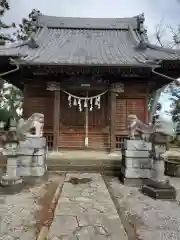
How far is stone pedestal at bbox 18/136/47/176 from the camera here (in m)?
6.69

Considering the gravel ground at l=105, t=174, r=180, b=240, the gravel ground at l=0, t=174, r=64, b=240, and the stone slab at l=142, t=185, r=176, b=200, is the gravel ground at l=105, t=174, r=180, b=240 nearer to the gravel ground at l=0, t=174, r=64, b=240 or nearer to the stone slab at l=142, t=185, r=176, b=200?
the stone slab at l=142, t=185, r=176, b=200

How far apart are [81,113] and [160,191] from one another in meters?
5.96

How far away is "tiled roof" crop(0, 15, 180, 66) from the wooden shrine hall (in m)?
0.04

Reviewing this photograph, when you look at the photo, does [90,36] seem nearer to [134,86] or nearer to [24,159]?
[134,86]

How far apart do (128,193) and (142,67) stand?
16.3ft

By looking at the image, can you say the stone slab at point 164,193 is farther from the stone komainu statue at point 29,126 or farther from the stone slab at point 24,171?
the stone komainu statue at point 29,126

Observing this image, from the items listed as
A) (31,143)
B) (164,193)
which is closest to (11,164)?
(31,143)

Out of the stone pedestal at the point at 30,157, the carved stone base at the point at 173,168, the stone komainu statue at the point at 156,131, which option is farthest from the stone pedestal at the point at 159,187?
the stone pedestal at the point at 30,157

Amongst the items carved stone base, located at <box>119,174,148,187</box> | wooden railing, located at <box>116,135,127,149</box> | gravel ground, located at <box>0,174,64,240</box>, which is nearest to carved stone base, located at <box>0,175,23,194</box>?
gravel ground, located at <box>0,174,64,240</box>

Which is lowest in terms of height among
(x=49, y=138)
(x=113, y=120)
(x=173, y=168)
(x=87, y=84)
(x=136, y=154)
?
(x=173, y=168)

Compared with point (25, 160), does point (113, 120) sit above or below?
above

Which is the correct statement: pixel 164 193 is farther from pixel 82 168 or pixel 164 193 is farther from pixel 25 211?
pixel 82 168

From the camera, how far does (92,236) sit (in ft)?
11.2

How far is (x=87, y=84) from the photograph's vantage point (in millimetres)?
10102
